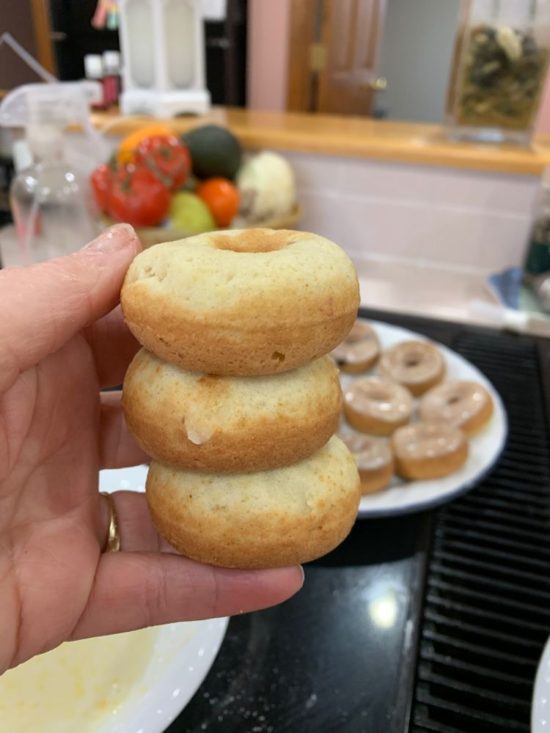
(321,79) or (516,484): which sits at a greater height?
(321,79)

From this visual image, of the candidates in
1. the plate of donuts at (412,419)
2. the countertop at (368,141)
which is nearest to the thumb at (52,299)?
the plate of donuts at (412,419)

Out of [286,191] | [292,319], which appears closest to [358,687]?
[292,319]

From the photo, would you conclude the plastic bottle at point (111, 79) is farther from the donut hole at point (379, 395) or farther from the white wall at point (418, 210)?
the donut hole at point (379, 395)

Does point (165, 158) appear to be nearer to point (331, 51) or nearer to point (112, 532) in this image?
point (112, 532)

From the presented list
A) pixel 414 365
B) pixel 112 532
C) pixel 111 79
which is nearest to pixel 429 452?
pixel 414 365

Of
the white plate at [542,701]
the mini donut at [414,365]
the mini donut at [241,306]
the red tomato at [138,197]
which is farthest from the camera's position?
the red tomato at [138,197]

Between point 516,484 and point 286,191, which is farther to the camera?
point 286,191

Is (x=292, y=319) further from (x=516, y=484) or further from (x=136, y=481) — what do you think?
(x=516, y=484)
